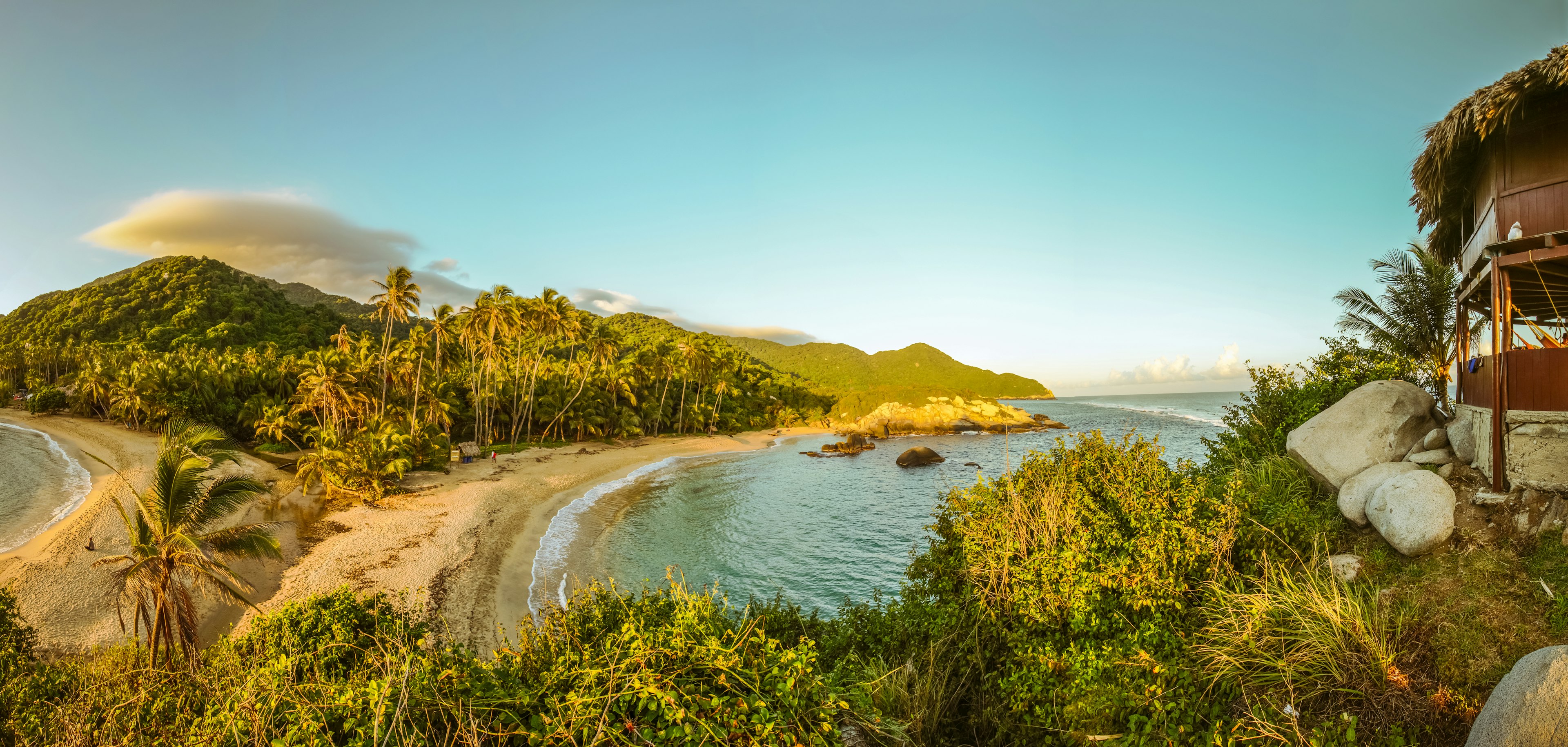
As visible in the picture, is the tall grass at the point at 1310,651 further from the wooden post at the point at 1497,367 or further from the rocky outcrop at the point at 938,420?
the rocky outcrop at the point at 938,420

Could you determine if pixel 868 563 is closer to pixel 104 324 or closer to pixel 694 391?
pixel 694 391

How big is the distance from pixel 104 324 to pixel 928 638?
9101cm

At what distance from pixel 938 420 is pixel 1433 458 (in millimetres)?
68420

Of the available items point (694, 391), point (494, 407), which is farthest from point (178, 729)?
point (694, 391)

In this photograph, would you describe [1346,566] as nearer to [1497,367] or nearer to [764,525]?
[1497,367]

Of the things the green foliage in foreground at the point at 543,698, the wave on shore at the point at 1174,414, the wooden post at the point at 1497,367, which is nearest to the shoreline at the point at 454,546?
the green foliage in foreground at the point at 543,698

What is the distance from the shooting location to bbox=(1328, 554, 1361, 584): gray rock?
8.19 m

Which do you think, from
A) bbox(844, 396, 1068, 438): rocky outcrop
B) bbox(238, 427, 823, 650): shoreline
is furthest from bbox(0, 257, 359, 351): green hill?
bbox(844, 396, 1068, 438): rocky outcrop

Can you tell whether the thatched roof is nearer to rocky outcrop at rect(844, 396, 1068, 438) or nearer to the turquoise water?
the turquoise water

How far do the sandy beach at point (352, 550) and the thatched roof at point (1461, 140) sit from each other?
18944 mm

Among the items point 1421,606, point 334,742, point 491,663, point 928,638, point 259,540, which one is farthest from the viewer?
point 259,540

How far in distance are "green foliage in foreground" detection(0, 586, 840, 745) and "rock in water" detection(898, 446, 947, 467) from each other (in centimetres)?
4065

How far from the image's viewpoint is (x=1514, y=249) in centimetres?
1044

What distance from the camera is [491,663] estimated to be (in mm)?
6156
